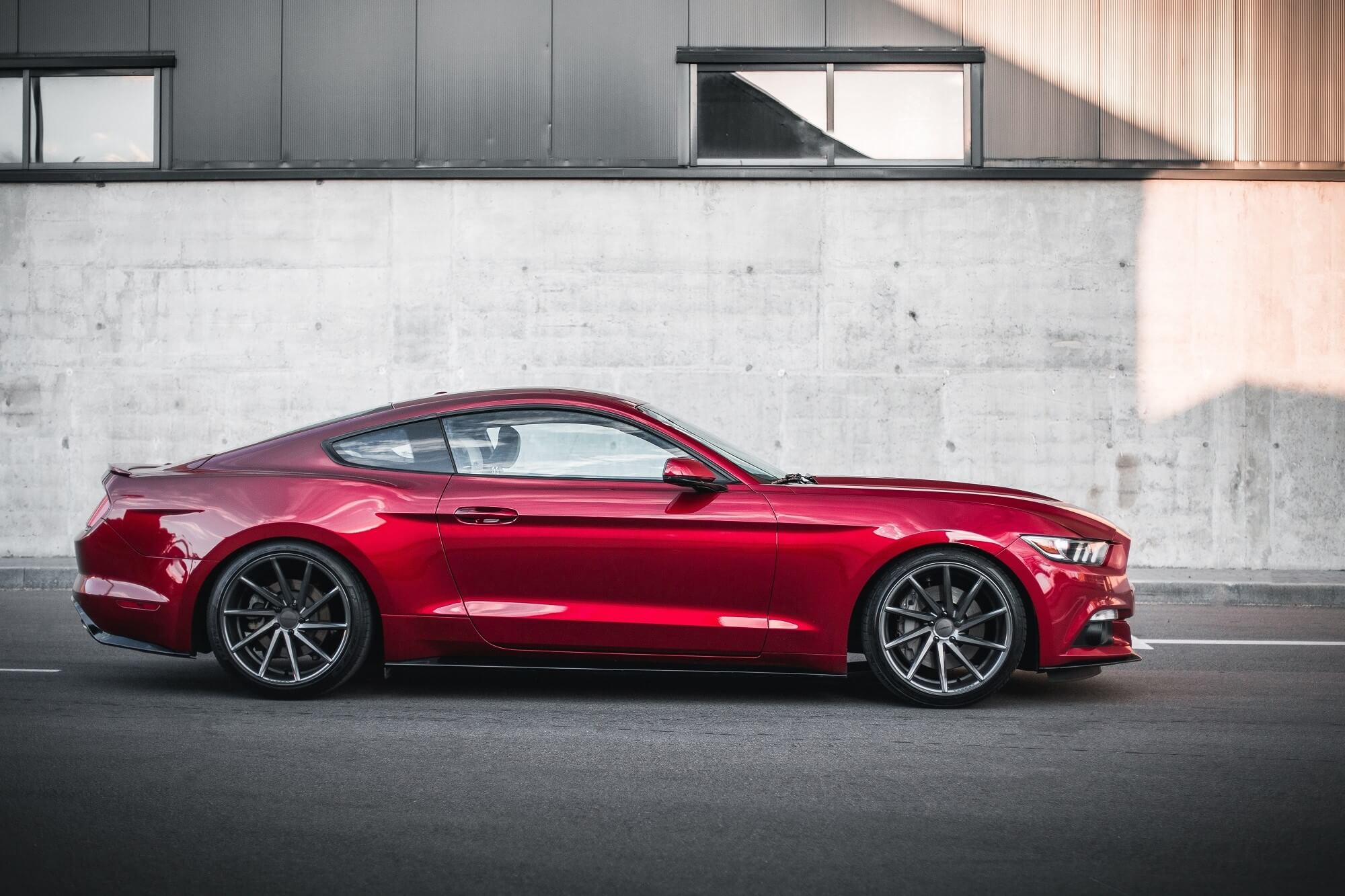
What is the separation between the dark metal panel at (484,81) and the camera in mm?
11258

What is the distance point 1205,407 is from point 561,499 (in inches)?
314

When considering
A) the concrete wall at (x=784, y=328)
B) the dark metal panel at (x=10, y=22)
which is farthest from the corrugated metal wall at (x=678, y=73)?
the dark metal panel at (x=10, y=22)

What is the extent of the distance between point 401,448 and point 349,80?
6.99 metres

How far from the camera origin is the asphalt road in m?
3.46

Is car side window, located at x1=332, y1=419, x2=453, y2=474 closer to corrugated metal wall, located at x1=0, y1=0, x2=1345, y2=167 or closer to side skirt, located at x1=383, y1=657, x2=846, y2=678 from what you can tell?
side skirt, located at x1=383, y1=657, x2=846, y2=678

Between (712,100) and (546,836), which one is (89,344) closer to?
(712,100)

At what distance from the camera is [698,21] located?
1127 centimetres

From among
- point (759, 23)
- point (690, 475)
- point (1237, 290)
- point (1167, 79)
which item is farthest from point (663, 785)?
point (1167, 79)

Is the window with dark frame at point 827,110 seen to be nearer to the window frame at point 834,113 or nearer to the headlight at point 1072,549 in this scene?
the window frame at point 834,113

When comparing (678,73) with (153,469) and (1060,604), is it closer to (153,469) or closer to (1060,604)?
(153,469)

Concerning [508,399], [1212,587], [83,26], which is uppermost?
[83,26]

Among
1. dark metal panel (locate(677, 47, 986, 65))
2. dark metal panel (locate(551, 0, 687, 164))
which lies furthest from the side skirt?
dark metal panel (locate(677, 47, 986, 65))

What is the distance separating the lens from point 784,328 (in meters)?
11.2

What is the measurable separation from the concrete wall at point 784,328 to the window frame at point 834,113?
25 cm
